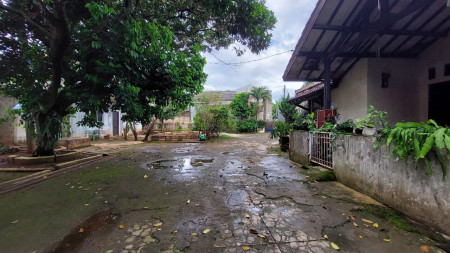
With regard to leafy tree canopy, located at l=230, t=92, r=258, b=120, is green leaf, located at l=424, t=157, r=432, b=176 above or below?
below

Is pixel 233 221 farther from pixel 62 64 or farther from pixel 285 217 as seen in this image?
pixel 62 64

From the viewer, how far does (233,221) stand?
269cm

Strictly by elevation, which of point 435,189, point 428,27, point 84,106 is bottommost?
point 435,189

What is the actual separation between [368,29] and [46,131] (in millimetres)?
9911

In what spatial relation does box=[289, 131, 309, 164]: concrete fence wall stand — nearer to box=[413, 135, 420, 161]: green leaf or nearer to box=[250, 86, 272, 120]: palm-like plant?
box=[413, 135, 420, 161]: green leaf

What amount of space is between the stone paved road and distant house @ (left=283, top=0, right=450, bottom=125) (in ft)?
12.9

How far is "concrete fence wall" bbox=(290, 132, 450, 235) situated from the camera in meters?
2.31

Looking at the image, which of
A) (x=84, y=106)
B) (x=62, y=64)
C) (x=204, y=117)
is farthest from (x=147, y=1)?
(x=204, y=117)

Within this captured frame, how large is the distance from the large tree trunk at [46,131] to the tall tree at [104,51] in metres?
0.03

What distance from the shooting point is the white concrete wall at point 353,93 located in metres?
6.35

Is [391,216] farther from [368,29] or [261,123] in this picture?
[261,123]

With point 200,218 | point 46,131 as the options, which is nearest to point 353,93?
point 200,218

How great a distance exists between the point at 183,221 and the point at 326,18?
578 centimetres

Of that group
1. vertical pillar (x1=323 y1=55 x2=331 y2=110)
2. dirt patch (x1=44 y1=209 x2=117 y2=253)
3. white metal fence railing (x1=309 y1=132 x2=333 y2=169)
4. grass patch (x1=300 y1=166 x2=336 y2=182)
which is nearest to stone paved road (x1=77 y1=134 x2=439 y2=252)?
dirt patch (x1=44 y1=209 x2=117 y2=253)
